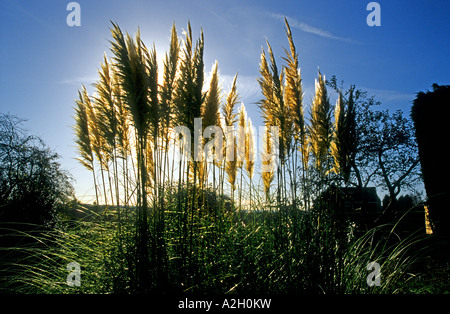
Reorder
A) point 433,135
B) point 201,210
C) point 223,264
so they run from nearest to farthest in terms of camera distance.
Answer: point 223,264, point 201,210, point 433,135

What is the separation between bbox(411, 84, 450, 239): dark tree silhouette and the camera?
8.37 metres

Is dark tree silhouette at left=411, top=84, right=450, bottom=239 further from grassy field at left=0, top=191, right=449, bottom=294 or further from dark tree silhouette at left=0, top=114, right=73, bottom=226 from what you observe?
dark tree silhouette at left=0, top=114, right=73, bottom=226

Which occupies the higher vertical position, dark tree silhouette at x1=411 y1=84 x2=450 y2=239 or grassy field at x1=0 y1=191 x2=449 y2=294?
dark tree silhouette at x1=411 y1=84 x2=450 y2=239

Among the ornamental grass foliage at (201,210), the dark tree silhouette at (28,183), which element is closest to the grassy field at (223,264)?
the ornamental grass foliage at (201,210)

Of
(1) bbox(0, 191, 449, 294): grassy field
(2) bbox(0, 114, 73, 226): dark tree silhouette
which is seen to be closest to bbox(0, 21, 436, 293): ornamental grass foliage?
(1) bbox(0, 191, 449, 294): grassy field

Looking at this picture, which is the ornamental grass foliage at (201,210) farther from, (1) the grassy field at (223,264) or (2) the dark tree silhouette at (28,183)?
(2) the dark tree silhouette at (28,183)

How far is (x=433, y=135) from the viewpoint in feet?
29.8

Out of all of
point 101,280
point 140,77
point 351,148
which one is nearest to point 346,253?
point 351,148

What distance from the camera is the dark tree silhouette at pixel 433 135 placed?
27.5 ft

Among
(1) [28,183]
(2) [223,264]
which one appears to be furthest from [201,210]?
(1) [28,183]

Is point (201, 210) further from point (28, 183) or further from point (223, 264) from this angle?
point (28, 183)
